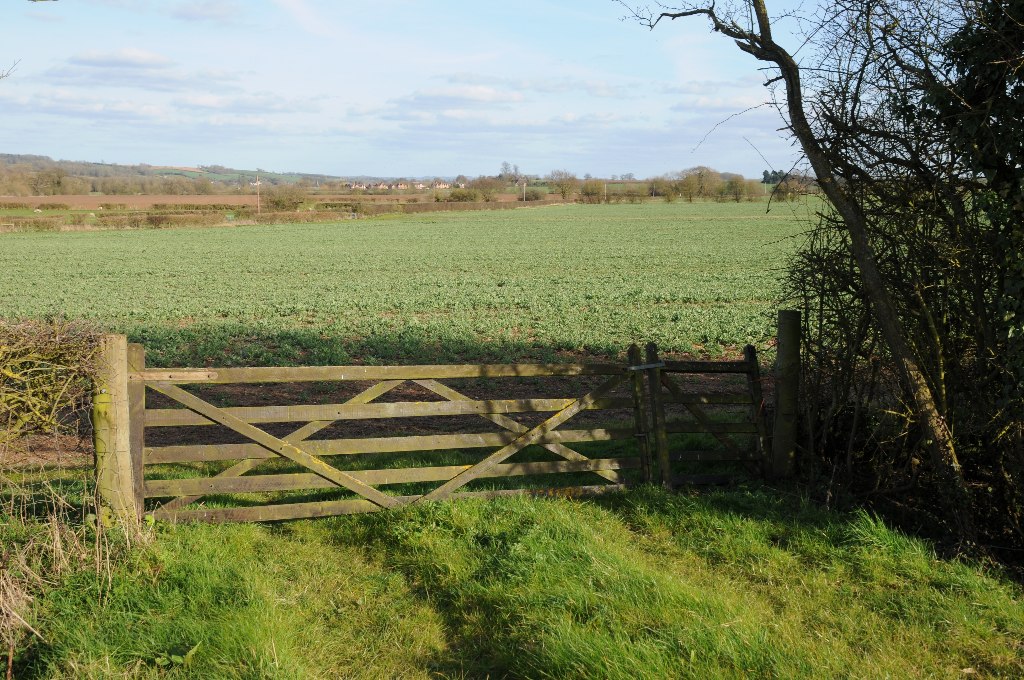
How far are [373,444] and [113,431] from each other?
2.03m

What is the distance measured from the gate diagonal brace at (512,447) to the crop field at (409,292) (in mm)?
2677

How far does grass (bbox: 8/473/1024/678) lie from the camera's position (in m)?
4.48

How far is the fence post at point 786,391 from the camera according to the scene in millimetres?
7793

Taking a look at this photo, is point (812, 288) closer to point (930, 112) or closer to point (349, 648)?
point (930, 112)

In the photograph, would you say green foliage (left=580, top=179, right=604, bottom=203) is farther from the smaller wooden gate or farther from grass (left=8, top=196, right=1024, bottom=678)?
grass (left=8, top=196, right=1024, bottom=678)

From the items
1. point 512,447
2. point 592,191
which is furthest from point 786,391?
point 592,191

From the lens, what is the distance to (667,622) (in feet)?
15.6

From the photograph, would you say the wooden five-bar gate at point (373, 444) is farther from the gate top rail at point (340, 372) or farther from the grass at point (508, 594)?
the grass at point (508, 594)

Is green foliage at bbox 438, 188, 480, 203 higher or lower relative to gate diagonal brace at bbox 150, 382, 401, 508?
higher

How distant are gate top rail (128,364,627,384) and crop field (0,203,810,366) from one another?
2.84m

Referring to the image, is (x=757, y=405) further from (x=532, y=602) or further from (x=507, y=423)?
(x=532, y=602)

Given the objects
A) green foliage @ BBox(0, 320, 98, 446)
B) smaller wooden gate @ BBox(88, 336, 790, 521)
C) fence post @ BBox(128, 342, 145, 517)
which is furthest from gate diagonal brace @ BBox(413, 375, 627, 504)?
green foliage @ BBox(0, 320, 98, 446)

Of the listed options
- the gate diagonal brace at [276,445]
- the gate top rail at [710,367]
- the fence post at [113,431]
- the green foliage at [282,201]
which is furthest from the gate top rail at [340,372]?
the green foliage at [282,201]

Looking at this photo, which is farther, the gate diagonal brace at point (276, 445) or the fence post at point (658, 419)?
the fence post at point (658, 419)
